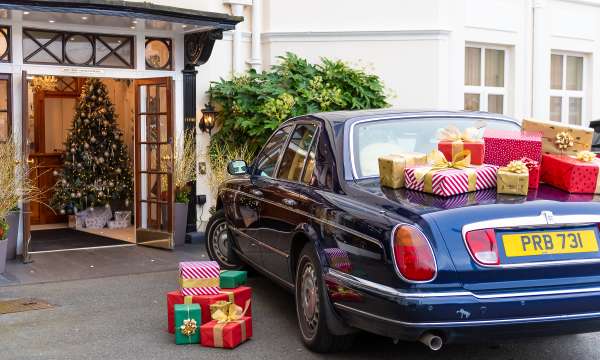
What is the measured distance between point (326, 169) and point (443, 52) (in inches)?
268

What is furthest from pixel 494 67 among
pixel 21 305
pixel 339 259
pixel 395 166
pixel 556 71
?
pixel 339 259

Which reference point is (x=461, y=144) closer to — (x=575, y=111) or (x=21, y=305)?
(x=21, y=305)

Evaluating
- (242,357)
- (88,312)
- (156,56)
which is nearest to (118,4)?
(156,56)

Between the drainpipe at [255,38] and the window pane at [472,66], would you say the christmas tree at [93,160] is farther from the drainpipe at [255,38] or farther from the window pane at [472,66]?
the window pane at [472,66]

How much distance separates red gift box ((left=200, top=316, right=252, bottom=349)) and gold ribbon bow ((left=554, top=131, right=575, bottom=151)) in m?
2.41

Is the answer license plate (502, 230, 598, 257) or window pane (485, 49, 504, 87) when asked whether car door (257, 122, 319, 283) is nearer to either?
license plate (502, 230, 598, 257)

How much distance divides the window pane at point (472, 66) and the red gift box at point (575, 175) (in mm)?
7855

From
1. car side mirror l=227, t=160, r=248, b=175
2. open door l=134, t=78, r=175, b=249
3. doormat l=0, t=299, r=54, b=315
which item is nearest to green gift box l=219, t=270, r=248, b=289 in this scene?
car side mirror l=227, t=160, r=248, b=175

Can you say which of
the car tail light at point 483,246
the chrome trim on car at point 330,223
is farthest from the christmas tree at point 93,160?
the car tail light at point 483,246

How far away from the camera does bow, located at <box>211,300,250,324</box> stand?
5.57m

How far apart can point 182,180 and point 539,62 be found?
6.58m

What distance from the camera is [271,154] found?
6672 mm

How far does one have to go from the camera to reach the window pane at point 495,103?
13047mm

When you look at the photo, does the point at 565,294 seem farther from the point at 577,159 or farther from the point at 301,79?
the point at 301,79
